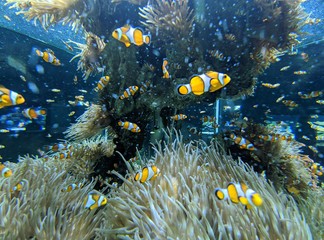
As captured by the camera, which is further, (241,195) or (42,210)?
(42,210)

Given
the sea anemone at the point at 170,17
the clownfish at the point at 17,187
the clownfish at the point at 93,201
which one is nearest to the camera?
the clownfish at the point at 93,201

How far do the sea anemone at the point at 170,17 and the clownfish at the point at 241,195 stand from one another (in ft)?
10.5

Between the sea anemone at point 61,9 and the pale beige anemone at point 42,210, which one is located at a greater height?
the sea anemone at point 61,9

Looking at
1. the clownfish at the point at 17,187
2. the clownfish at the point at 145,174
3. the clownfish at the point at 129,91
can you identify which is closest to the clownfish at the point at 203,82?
the clownfish at the point at 145,174

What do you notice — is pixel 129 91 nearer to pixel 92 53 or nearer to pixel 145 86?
pixel 145 86

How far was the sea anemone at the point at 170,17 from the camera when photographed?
429 cm

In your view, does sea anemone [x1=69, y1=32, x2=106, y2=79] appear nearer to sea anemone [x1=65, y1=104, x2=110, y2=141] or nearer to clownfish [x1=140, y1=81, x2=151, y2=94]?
sea anemone [x1=65, y1=104, x2=110, y2=141]

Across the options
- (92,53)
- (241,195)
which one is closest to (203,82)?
(241,195)

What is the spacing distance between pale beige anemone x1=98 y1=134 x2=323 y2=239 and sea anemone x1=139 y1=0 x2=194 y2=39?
2508mm

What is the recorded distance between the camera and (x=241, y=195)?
6.88 feet

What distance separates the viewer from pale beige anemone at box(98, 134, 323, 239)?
196 centimetres

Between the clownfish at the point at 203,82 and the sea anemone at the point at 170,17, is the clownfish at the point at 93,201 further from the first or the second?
the sea anemone at the point at 170,17

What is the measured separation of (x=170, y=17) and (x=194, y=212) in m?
3.51

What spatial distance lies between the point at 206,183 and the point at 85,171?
3.31 meters
